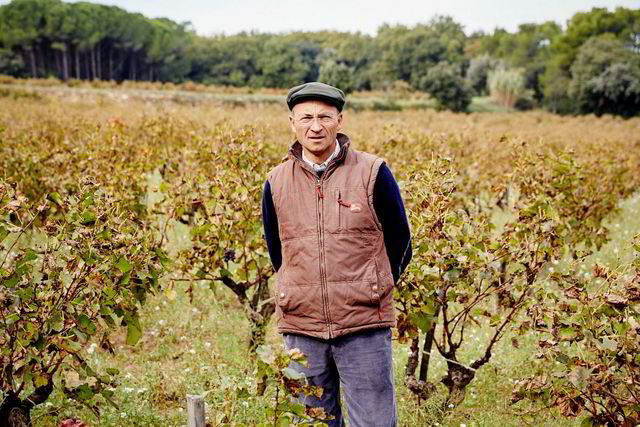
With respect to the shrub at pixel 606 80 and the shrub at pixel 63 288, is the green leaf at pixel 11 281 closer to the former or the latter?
the shrub at pixel 63 288

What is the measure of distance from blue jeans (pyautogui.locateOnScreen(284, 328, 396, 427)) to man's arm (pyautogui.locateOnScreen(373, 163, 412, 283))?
400 millimetres

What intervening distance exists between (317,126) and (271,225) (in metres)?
0.57

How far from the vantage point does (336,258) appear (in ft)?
7.81

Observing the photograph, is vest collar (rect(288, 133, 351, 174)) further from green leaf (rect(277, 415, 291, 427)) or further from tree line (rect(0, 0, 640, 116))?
tree line (rect(0, 0, 640, 116))

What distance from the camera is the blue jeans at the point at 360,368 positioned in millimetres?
2438

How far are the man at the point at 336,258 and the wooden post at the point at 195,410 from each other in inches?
17.9

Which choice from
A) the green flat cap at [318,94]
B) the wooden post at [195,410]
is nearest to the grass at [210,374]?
the wooden post at [195,410]

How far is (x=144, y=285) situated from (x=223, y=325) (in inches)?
93.7

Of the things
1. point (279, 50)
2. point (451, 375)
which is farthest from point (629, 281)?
point (279, 50)

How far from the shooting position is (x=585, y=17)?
65.1 m

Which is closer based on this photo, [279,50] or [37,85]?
[37,85]

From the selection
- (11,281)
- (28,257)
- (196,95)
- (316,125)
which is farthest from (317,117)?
(196,95)

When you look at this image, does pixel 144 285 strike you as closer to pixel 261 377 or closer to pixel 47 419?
pixel 47 419

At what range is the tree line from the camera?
155ft
